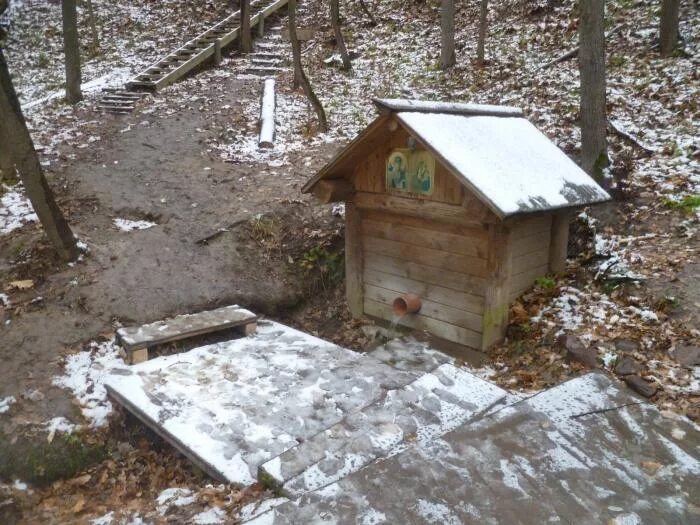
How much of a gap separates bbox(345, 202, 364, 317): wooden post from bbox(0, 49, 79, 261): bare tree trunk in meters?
3.59

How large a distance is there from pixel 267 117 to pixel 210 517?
9551 millimetres

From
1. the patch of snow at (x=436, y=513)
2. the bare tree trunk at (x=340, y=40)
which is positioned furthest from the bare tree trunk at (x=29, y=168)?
the bare tree trunk at (x=340, y=40)

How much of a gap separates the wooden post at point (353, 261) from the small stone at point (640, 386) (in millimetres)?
3401

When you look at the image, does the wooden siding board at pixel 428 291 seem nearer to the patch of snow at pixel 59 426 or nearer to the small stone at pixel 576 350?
the small stone at pixel 576 350

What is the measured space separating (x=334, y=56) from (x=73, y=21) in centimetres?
683

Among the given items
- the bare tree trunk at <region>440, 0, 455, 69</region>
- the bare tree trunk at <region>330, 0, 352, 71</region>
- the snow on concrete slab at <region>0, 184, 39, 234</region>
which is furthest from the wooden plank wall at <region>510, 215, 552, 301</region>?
the bare tree trunk at <region>330, 0, 352, 71</region>

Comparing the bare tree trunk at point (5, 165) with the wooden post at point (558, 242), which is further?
the bare tree trunk at point (5, 165)

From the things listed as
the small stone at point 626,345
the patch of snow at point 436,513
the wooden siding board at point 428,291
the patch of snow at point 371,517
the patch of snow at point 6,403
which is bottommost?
the patch of snow at point 6,403

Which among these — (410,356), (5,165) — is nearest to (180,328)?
(410,356)

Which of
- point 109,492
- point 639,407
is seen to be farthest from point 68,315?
point 639,407

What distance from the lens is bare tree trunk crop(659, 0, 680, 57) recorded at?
32.7 feet

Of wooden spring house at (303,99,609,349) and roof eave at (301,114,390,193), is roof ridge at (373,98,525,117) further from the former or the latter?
roof eave at (301,114,390,193)

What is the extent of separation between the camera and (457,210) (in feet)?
18.1

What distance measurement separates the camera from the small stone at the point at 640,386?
449 centimetres
